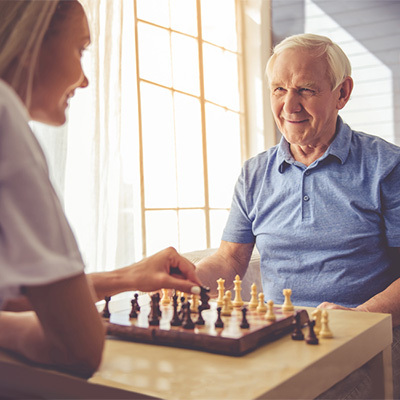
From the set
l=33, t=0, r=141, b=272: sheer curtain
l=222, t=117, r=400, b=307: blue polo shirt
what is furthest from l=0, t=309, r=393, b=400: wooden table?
l=33, t=0, r=141, b=272: sheer curtain

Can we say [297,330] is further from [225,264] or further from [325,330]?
[225,264]

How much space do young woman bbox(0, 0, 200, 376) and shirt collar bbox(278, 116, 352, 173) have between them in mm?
1166

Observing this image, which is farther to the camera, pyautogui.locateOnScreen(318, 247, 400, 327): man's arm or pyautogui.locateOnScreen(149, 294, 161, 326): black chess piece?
pyautogui.locateOnScreen(318, 247, 400, 327): man's arm

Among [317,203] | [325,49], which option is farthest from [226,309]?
[325,49]

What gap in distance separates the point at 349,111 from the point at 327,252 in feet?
8.86

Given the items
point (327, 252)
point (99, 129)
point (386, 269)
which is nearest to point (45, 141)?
point (99, 129)

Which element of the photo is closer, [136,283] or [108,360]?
[108,360]

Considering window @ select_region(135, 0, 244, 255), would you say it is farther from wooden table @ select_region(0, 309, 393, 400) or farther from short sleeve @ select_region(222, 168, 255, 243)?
wooden table @ select_region(0, 309, 393, 400)

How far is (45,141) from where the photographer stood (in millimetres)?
2449

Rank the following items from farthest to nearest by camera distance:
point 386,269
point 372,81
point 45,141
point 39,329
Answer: point 372,81, point 45,141, point 386,269, point 39,329

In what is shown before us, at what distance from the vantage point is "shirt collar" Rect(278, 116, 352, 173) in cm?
196

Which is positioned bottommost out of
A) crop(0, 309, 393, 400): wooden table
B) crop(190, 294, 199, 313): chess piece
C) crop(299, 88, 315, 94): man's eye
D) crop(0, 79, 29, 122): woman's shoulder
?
crop(0, 309, 393, 400): wooden table

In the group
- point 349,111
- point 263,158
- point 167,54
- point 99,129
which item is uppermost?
point 167,54

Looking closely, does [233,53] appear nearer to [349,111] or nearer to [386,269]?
[349,111]
